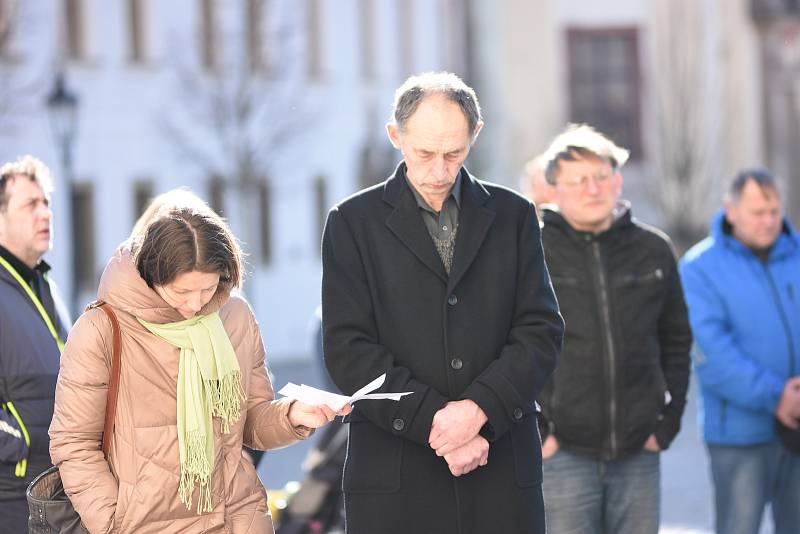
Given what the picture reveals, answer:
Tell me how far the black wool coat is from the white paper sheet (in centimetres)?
9

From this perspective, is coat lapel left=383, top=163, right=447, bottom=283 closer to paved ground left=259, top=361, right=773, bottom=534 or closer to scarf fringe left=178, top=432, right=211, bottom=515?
scarf fringe left=178, top=432, right=211, bottom=515

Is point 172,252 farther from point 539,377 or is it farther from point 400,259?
point 539,377

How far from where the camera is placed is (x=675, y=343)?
23.2 feet

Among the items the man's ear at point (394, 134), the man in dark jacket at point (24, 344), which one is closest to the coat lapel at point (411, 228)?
the man's ear at point (394, 134)

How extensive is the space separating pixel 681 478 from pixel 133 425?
965 cm

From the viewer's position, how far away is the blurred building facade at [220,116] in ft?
89.3

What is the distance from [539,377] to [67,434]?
1.40 meters

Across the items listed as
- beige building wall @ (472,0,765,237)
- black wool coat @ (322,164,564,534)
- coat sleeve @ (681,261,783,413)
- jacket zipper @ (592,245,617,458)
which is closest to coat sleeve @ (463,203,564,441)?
black wool coat @ (322,164,564,534)

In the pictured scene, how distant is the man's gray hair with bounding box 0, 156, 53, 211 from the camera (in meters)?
7.09

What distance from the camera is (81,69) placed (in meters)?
28.9

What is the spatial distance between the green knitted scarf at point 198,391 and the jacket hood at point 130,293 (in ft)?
0.13

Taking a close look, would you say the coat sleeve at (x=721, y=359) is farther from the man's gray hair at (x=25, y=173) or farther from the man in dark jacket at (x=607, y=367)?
the man's gray hair at (x=25, y=173)

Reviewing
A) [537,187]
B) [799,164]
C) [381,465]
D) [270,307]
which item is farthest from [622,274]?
[799,164]

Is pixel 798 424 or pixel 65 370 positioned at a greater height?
pixel 65 370
